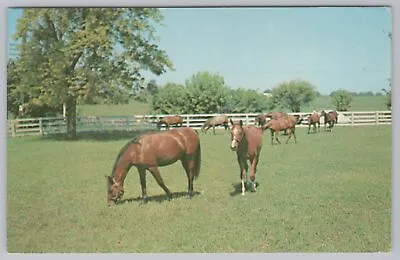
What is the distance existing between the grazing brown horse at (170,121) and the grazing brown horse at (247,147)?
1.59ft

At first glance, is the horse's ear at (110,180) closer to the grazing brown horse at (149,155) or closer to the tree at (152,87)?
the grazing brown horse at (149,155)

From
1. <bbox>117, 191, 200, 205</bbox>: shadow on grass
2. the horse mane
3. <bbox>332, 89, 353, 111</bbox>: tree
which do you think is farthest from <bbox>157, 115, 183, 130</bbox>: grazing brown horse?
<bbox>332, 89, 353, 111</bbox>: tree

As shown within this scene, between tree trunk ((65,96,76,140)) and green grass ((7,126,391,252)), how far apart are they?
0.33 feet

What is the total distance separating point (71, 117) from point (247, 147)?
1.67 m

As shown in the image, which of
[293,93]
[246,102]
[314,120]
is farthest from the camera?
[314,120]

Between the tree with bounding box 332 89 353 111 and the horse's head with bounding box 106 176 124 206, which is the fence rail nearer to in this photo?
the tree with bounding box 332 89 353 111

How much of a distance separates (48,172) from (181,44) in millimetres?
1706

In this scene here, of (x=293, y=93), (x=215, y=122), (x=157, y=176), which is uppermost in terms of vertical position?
(x=293, y=93)

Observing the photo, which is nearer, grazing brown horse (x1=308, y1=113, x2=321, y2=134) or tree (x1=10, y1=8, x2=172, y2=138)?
tree (x1=10, y1=8, x2=172, y2=138)

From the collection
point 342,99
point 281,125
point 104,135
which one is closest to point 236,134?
point 281,125

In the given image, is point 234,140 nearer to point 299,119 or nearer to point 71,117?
point 299,119

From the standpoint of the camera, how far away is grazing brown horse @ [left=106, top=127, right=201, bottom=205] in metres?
5.82

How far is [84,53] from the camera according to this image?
584 centimetres

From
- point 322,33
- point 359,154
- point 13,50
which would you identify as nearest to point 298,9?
point 322,33
